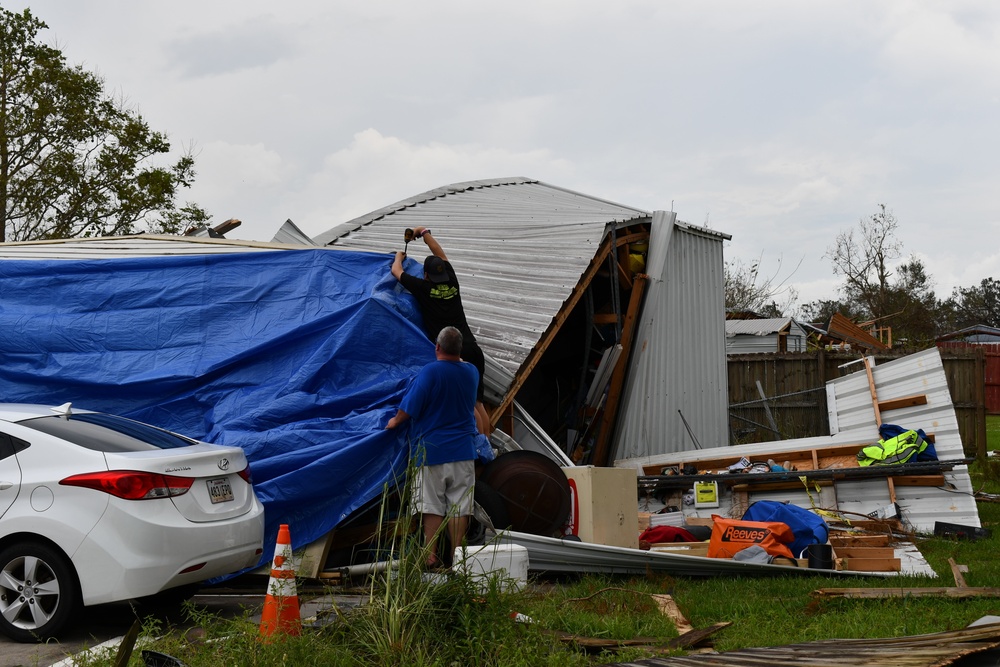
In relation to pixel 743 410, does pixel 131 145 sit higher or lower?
higher

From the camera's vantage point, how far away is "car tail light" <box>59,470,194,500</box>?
558 centimetres

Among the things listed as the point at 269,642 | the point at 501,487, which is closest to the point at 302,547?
the point at 501,487

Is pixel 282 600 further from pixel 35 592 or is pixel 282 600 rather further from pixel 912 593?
pixel 912 593

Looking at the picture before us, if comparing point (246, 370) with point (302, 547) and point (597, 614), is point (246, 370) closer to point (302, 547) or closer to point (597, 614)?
point (302, 547)

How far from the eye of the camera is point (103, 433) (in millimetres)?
6125

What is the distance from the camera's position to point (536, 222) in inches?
518

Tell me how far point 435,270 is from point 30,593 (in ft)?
14.2

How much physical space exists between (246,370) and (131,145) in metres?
15.5

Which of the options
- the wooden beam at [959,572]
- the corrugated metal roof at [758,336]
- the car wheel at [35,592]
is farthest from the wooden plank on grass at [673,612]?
the corrugated metal roof at [758,336]

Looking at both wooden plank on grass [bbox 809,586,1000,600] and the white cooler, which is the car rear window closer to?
the white cooler

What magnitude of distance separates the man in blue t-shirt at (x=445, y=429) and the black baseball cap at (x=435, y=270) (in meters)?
1.80

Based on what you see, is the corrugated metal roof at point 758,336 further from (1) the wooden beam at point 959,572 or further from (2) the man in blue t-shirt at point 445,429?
(2) the man in blue t-shirt at point 445,429

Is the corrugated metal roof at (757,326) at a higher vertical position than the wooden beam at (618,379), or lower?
higher

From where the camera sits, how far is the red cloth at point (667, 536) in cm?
883
